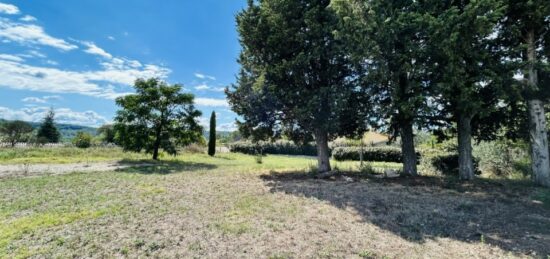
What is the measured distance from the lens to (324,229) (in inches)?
190

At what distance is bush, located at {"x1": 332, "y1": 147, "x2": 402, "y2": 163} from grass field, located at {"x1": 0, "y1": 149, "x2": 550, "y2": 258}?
12.9m

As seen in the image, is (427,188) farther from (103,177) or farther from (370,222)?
(103,177)

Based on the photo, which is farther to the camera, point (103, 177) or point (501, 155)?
point (501, 155)

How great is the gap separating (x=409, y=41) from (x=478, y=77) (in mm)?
2050

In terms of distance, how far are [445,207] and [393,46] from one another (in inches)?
189

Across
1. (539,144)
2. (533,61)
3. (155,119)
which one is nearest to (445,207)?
(539,144)

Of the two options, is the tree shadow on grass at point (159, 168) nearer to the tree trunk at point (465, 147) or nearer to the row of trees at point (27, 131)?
the tree trunk at point (465, 147)

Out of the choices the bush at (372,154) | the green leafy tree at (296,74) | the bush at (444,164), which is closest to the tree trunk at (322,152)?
the green leafy tree at (296,74)

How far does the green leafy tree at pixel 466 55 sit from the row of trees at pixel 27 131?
35.6 metres

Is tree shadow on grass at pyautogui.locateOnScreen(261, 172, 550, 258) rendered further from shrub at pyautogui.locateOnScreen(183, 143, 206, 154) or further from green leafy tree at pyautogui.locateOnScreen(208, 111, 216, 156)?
shrub at pyautogui.locateOnScreen(183, 143, 206, 154)

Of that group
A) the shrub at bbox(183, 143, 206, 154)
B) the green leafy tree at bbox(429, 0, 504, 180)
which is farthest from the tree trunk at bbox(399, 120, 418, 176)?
the shrub at bbox(183, 143, 206, 154)

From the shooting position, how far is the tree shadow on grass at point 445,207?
462cm

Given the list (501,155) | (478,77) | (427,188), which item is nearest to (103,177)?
(427,188)

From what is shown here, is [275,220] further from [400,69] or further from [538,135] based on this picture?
[538,135]
